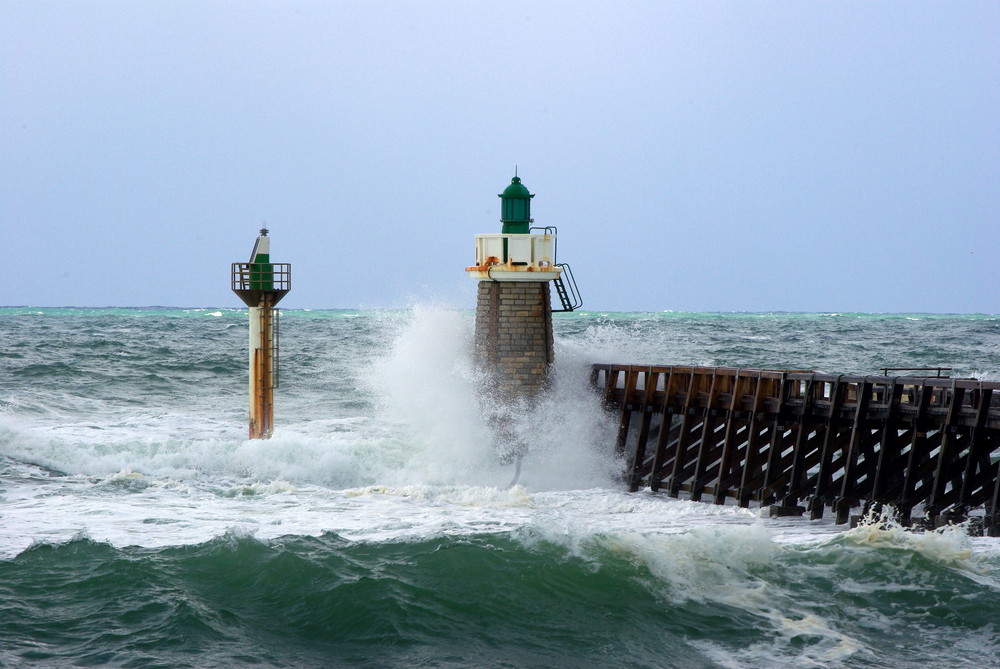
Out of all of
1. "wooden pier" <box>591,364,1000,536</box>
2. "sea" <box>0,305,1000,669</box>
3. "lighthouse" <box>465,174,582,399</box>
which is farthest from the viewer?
"lighthouse" <box>465,174,582,399</box>

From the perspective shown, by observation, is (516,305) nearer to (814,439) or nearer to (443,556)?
(814,439)

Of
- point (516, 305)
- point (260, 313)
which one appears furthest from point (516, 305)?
point (260, 313)

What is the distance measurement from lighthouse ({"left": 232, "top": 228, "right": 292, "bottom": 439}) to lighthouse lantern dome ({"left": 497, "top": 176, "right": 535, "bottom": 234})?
4561 millimetres

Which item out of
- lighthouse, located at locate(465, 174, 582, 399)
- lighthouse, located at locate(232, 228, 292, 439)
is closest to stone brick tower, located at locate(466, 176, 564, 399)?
lighthouse, located at locate(465, 174, 582, 399)

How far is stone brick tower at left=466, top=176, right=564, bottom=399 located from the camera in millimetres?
18469

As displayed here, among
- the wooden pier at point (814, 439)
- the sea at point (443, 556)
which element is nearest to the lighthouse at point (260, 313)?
the sea at point (443, 556)

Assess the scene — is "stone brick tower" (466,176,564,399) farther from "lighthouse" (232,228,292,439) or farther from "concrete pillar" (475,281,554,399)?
"lighthouse" (232,228,292,439)

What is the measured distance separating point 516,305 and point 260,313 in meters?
5.10

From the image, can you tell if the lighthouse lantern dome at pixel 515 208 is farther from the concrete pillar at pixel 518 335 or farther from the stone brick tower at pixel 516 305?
the concrete pillar at pixel 518 335

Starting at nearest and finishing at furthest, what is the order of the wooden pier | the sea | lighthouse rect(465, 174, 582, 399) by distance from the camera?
the sea, the wooden pier, lighthouse rect(465, 174, 582, 399)

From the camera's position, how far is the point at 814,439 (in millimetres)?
15383

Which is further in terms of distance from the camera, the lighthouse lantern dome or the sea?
the lighthouse lantern dome

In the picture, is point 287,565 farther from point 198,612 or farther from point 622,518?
point 622,518

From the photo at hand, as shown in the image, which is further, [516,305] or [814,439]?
[516,305]
